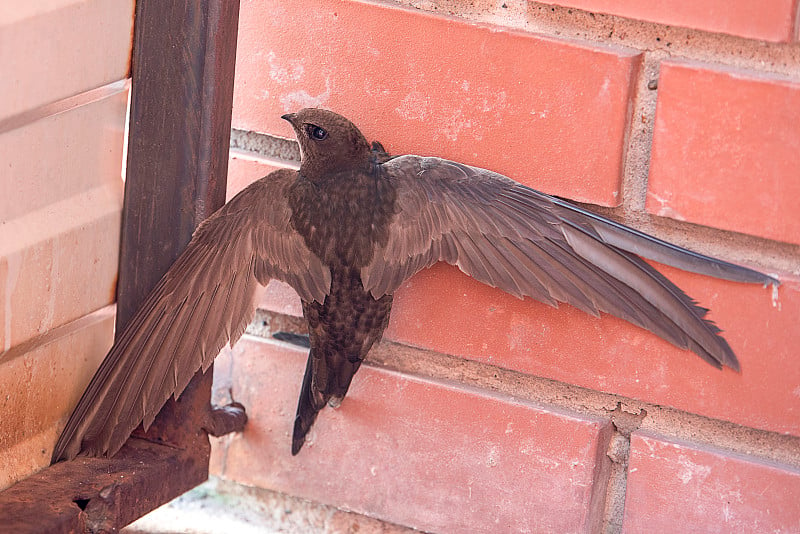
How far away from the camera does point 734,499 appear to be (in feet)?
3.74

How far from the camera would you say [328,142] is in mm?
1121

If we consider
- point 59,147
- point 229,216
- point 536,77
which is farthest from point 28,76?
point 536,77

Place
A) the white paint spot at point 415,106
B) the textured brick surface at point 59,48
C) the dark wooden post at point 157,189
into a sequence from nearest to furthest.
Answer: the textured brick surface at point 59,48 < the dark wooden post at point 157,189 < the white paint spot at point 415,106

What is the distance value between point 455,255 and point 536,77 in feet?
0.78

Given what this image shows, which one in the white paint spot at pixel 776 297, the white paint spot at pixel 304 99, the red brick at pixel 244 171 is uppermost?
the white paint spot at pixel 304 99

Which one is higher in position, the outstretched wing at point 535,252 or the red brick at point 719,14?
the red brick at point 719,14

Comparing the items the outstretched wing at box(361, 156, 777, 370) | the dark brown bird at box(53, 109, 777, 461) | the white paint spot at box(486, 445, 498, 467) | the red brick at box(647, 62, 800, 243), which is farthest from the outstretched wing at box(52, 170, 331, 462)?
the red brick at box(647, 62, 800, 243)

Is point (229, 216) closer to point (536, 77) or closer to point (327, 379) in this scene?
point (327, 379)

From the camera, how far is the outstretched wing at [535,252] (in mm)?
1071

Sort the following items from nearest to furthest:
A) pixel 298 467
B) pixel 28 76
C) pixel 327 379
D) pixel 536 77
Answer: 1. pixel 28 76
2. pixel 536 77
3. pixel 327 379
4. pixel 298 467

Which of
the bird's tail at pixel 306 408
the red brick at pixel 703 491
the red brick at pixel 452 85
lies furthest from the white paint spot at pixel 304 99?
the red brick at pixel 703 491

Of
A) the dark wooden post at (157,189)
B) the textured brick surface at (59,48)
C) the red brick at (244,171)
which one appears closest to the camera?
the textured brick surface at (59,48)

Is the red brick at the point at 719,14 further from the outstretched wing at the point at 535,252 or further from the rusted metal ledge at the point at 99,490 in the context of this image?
the rusted metal ledge at the point at 99,490

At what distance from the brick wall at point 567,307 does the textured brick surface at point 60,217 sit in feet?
0.64
